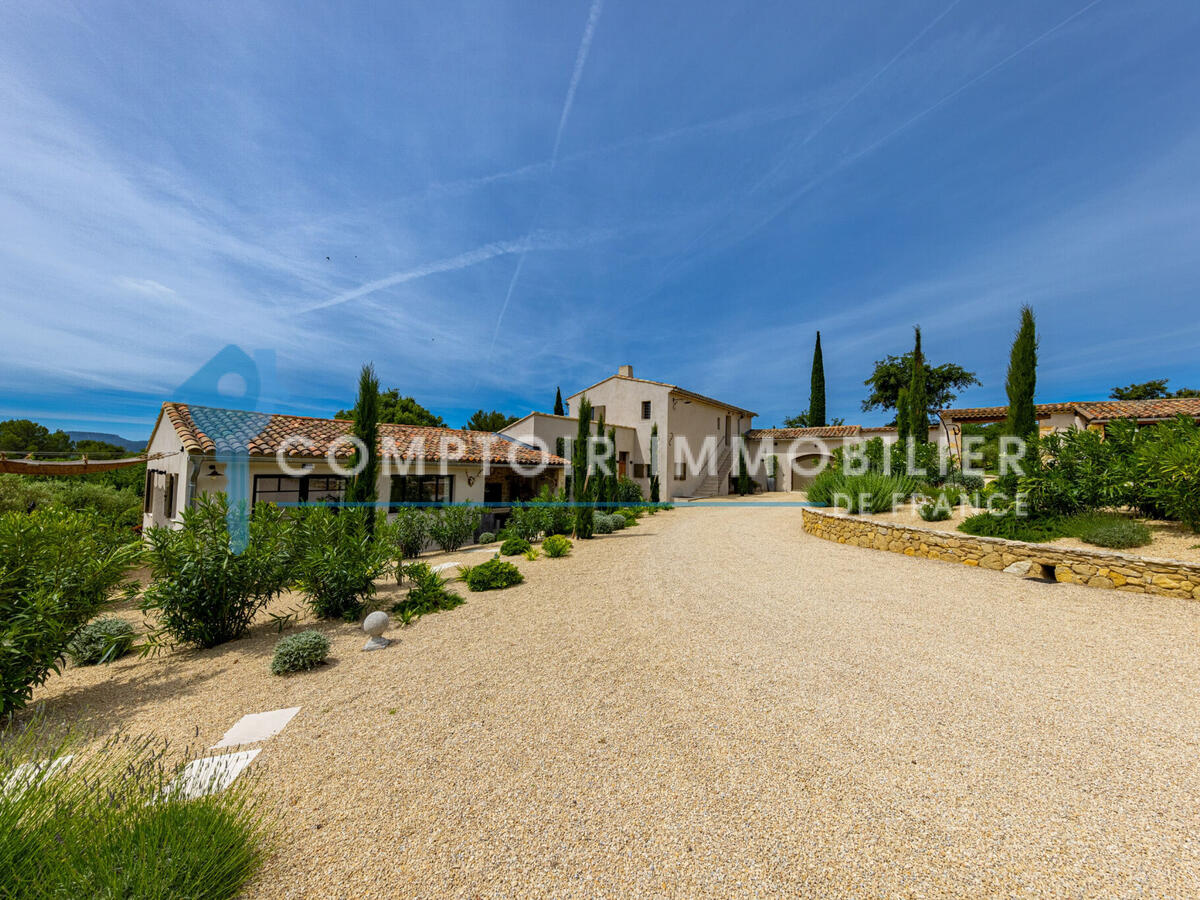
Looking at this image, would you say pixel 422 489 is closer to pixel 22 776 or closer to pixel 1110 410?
pixel 22 776

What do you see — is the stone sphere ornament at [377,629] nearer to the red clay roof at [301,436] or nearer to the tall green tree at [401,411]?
the red clay roof at [301,436]

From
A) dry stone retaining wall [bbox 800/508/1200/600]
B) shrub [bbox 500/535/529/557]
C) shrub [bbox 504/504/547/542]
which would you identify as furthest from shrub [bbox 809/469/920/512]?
shrub [bbox 500/535/529/557]

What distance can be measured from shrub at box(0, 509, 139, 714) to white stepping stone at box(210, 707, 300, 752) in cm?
182

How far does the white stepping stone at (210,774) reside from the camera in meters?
2.40

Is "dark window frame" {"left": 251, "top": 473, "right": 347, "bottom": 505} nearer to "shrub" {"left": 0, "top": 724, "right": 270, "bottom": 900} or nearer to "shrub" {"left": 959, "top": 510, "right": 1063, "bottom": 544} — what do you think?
"shrub" {"left": 0, "top": 724, "right": 270, "bottom": 900}

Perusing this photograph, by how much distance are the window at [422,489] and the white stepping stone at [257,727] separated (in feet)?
33.2

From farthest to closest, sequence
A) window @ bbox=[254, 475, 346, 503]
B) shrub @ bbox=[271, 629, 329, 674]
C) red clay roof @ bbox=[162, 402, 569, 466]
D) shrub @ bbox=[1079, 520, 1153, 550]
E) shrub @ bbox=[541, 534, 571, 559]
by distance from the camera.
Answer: window @ bbox=[254, 475, 346, 503] → red clay roof @ bbox=[162, 402, 569, 466] → shrub @ bbox=[541, 534, 571, 559] → shrub @ bbox=[1079, 520, 1153, 550] → shrub @ bbox=[271, 629, 329, 674]

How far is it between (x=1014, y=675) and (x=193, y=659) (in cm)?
882

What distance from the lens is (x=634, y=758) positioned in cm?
304

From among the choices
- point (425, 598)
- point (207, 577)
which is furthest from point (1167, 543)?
point (207, 577)

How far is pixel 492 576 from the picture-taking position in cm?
770

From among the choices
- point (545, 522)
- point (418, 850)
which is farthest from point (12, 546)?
point (545, 522)

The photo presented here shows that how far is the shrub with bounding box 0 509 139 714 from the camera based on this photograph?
12.5ft

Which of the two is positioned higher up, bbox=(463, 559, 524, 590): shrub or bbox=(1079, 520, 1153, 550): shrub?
bbox=(1079, 520, 1153, 550): shrub
